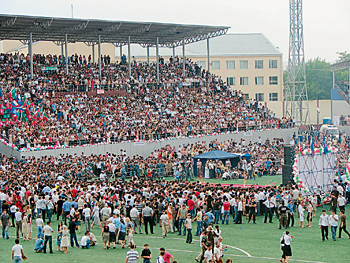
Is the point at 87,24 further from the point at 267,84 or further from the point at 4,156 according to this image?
the point at 267,84

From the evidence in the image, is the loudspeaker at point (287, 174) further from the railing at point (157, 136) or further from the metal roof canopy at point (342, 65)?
the metal roof canopy at point (342, 65)

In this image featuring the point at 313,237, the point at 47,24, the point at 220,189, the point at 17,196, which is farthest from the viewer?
the point at 47,24

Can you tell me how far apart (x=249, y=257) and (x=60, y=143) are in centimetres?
2358

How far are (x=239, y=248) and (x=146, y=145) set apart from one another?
80.7 ft

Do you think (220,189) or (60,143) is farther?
(60,143)

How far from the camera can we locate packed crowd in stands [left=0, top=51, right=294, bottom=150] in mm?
40625

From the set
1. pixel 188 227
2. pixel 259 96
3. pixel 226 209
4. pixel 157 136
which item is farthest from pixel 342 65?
pixel 188 227

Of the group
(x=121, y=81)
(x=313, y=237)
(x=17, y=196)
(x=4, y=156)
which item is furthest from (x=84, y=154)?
(x=313, y=237)

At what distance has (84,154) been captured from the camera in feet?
133

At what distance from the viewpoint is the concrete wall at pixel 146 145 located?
39325 mm

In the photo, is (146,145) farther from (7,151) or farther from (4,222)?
(4,222)

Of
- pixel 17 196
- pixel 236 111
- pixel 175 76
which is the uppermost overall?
pixel 175 76

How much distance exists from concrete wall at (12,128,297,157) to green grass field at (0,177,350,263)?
16203mm

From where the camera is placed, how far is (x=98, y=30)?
171ft
